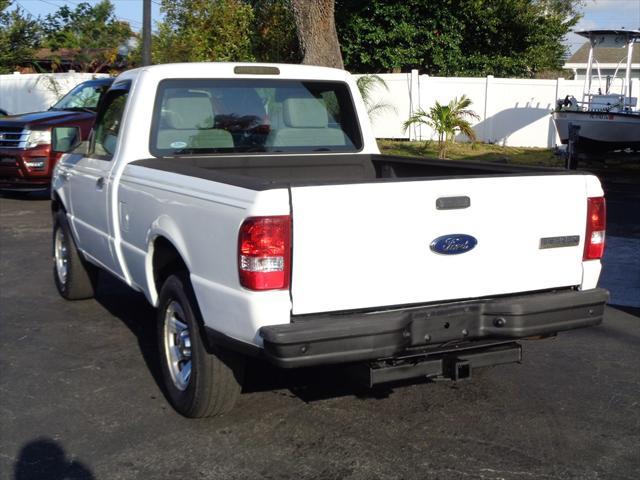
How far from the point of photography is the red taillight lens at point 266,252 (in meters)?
3.89

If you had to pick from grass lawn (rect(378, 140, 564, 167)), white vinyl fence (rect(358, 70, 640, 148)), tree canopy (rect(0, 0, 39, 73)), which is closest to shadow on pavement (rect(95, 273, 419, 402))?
grass lawn (rect(378, 140, 564, 167))

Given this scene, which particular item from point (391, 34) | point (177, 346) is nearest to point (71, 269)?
point (177, 346)

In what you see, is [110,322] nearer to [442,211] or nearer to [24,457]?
[24,457]

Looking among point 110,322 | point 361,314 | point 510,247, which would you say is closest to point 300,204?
point 361,314

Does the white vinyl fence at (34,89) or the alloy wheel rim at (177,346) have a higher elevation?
the white vinyl fence at (34,89)

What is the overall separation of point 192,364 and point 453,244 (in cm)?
153

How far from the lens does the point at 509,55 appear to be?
2997cm

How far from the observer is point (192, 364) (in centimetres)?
464

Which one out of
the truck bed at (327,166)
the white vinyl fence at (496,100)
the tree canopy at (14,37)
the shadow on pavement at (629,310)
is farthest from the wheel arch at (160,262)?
the tree canopy at (14,37)

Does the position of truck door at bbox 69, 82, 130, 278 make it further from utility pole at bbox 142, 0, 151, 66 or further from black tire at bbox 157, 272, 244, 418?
utility pole at bbox 142, 0, 151, 66

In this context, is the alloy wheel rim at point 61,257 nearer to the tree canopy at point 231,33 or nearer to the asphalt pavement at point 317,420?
the asphalt pavement at point 317,420

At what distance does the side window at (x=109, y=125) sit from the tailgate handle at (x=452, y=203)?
2726mm

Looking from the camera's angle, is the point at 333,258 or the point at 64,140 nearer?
the point at 333,258

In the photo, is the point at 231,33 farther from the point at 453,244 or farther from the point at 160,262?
the point at 453,244
